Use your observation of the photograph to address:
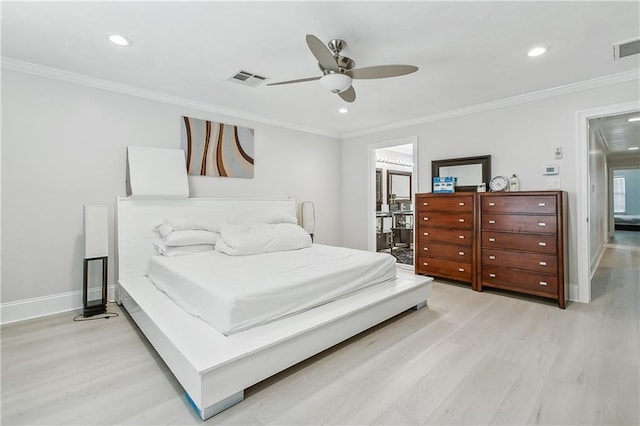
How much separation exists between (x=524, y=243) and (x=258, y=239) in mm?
3043

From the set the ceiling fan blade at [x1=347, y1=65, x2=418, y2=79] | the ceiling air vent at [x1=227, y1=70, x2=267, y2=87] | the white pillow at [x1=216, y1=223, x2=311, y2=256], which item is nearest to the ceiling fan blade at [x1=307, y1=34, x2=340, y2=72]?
the ceiling fan blade at [x1=347, y1=65, x2=418, y2=79]

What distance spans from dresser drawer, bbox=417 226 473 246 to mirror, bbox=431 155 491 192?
0.69m

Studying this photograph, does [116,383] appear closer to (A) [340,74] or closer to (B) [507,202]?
(A) [340,74]

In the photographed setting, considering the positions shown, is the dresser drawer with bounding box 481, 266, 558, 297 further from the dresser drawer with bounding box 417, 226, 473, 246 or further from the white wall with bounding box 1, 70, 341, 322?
the white wall with bounding box 1, 70, 341, 322

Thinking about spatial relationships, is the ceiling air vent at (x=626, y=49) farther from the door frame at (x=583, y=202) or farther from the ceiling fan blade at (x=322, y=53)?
the ceiling fan blade at (x=322, y=53)

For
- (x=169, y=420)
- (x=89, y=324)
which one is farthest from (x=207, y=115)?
(x=169, y=420)

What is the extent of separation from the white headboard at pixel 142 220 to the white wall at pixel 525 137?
336 cm

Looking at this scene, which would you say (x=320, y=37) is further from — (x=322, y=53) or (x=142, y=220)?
(x=142, y=220)

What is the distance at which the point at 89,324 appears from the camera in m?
2.82

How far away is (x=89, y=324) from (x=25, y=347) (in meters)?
0.48

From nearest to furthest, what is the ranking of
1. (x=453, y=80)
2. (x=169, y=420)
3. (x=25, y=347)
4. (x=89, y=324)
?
(x=169, y=420) < (x=25, y=347) < (x=89, y=324) < (x=453, y=80)

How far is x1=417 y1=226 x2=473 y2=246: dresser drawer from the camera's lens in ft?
13.0

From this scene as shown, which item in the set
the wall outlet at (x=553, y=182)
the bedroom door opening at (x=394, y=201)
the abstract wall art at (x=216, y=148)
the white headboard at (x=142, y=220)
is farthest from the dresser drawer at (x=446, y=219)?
the white headboard at (x=142, y=220)

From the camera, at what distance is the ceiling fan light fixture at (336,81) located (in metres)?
2.40
